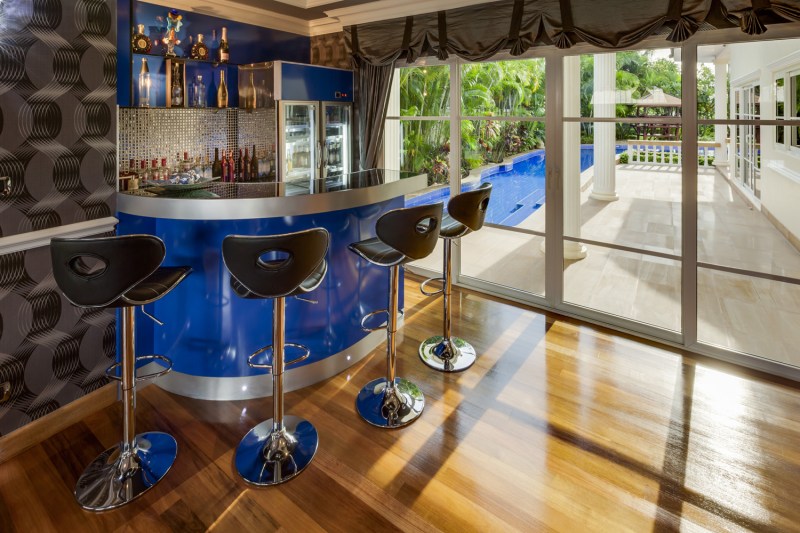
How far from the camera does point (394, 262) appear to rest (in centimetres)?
253

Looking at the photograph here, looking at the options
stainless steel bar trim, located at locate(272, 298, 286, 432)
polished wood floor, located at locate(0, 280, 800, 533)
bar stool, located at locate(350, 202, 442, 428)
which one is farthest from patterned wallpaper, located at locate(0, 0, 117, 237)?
bar stool, located at locate(350, 202, 442, 428)

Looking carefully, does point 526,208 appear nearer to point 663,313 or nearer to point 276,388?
point 663,313

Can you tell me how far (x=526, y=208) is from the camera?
4.42 meters

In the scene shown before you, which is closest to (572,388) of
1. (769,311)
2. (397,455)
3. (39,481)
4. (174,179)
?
(397,455)

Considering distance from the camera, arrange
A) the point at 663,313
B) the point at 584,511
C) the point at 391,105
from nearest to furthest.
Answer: the point at 584,511 < the point at 663,313 < the point at 391,105

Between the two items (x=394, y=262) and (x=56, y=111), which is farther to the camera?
(x=394, y=262)

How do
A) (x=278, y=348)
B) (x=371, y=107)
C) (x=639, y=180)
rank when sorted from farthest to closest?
(x=371, y=107) < (x=639, y=180) < (x=278, y=348)

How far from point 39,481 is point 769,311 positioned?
4376 millimetres

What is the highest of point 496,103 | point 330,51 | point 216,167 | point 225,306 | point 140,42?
point 330,51

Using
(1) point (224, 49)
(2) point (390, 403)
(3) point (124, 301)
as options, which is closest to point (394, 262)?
(2) point (390, 403)

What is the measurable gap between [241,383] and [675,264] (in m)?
3.21

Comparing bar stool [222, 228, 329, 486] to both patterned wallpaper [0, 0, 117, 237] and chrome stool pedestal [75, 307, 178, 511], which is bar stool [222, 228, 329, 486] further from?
patterned wallpaper [0, 0, 117, 237]

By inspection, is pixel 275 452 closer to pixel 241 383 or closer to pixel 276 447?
pixel 276 447

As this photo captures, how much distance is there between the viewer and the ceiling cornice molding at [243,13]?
4137 mm
